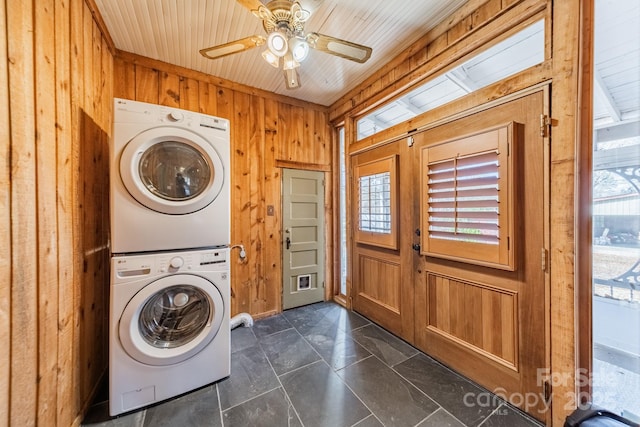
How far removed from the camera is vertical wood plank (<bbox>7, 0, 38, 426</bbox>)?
89cm

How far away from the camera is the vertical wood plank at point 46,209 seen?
40.4 inches

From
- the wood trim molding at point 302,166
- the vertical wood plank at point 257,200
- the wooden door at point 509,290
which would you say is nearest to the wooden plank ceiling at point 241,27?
the vertical wood plank at point 257,200

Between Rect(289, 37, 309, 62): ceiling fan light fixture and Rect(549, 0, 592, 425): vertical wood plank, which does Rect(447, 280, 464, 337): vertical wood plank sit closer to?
Rect(549, 0, 592, 425): vertical wood plank

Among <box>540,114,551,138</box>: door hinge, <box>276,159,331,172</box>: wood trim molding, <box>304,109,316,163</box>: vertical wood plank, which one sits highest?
<box>304,109,316,163</box>: vertical wood plank

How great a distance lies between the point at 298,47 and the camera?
55.9 inches

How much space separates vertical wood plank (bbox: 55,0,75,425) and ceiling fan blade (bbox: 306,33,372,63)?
1278 millimetres

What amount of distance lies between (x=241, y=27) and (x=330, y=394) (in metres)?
2.65

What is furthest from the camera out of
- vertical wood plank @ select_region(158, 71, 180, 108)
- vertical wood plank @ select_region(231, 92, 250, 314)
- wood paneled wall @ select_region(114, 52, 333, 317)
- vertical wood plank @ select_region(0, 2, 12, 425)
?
vertical wood plank @ select_region(231, 92, 250, 314)

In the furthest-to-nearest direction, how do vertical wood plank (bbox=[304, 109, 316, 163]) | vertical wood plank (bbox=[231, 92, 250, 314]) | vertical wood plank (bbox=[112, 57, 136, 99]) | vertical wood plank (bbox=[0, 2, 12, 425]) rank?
1. vertical wood plank (bbox=[304, 109, 316, 163])
2. vertical wood plank (bbox=[231, 92, 250, 314])
3. vertical wood plank (bbox=[112, 57, 136, 99])
4. vertical wood plank (bbox=[0, 2, 12, 425])

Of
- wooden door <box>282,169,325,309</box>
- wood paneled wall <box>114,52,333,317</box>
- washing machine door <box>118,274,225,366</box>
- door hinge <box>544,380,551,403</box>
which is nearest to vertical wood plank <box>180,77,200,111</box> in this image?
wood paneled wall <box>114,52,333,317</box>

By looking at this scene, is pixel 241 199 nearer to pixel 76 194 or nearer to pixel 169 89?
pixel 169 89

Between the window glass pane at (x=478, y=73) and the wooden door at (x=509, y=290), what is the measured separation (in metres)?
0.27

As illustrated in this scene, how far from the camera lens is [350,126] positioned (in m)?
2.87

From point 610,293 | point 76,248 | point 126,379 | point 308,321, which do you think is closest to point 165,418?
point 126,379
